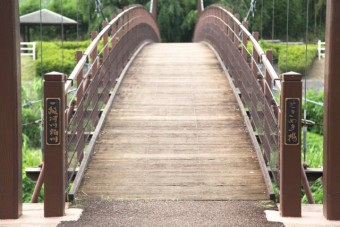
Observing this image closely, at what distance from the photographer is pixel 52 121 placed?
491 centimetres

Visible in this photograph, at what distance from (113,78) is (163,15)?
18562mm

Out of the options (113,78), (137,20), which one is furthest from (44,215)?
(137,20)

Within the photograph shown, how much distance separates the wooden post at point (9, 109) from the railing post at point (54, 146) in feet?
0.61

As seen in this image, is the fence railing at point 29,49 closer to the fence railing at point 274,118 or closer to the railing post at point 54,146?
the fence railing at point 274,118

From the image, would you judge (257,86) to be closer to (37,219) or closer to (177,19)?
(37,219)

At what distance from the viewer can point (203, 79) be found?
9.92 meters

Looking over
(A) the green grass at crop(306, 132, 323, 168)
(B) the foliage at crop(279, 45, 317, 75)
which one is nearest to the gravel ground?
(A) the green grass at crop(306, 132, 323, 168)

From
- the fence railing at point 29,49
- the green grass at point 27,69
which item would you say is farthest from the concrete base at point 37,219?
the fence railing at point 29,49

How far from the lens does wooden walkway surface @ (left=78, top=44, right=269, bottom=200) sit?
570 centimetres

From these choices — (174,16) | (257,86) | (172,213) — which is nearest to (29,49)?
(174,16)

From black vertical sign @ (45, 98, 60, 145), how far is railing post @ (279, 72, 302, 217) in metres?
1.42

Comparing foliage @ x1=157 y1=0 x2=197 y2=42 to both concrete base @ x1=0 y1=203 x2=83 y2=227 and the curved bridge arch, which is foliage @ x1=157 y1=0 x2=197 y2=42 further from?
concrete base @ x1=0 y1=203 x2=83 y2=227

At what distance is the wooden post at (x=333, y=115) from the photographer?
476 centimetres

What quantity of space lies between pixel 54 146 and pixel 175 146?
2.11 meters
